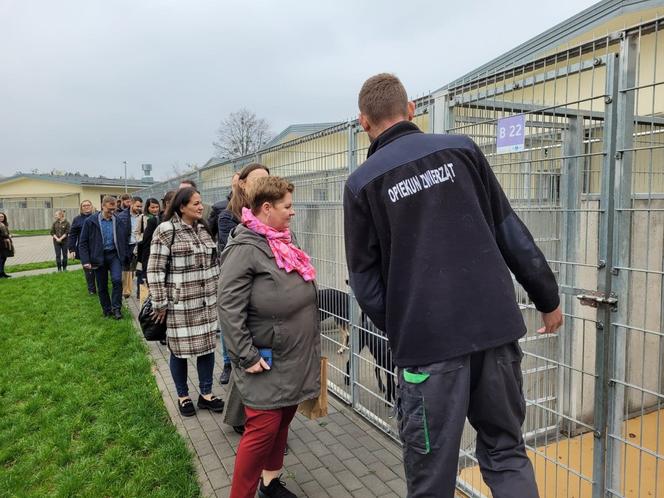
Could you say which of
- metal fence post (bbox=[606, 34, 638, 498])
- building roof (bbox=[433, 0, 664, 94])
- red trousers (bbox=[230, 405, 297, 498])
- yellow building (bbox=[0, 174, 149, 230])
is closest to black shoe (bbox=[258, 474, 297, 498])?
red trousers (bbox=[230, 405, 297, 498])

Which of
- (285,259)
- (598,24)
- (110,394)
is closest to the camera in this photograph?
(285,259)

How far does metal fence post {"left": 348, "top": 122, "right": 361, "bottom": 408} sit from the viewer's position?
3.80m

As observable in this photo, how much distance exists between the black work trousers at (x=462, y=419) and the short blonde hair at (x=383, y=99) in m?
0.95

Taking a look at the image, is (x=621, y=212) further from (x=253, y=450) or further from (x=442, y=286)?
(x=253, y=450)

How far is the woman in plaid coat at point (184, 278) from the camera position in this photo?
3746mm

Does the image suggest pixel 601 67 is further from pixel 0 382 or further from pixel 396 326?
pixel 0 382

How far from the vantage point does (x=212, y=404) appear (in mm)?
4227

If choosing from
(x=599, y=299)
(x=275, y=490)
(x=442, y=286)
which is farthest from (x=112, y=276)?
(x=599, y=299)

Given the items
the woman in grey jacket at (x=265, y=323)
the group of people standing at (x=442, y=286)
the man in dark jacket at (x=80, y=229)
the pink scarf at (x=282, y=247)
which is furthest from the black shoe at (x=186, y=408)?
the man in dark jacket at (x=80, y=229)

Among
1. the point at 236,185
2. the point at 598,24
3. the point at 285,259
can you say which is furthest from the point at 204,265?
the point at 598,24

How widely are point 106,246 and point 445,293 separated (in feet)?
24.0

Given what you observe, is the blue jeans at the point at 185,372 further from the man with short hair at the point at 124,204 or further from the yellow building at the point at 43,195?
the yellow building at the point at 43,195

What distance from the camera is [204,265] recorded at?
3.94m

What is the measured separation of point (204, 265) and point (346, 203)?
240 centimetres
